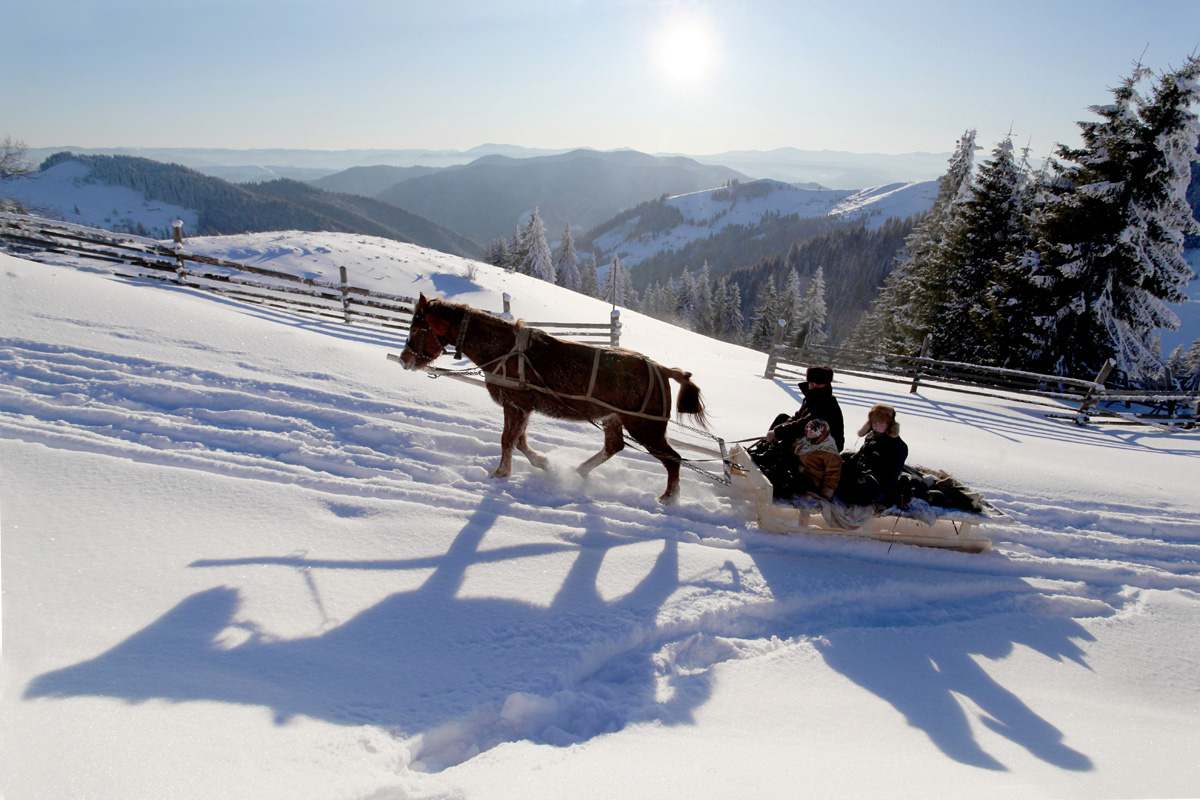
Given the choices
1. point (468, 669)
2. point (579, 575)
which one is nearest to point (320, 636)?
point (468, 669)

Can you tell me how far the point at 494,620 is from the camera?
3.46 meters

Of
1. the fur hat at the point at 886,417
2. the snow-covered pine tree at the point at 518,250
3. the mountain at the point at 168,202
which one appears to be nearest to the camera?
the fur hat at the point at 886,417

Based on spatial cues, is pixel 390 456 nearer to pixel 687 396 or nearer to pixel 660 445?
pixel 660 445

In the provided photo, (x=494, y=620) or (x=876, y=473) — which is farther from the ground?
(x=876, y=473)

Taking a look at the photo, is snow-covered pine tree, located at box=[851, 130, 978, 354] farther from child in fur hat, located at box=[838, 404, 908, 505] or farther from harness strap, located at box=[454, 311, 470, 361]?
harness strap, located at box=[454, 311, 470, 361]

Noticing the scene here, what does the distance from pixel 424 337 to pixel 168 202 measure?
198769 millimetres

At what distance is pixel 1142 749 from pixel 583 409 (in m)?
4.61

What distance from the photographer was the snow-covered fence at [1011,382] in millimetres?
12641

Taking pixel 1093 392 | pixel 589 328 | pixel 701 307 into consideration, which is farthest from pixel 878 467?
pixel 701 307

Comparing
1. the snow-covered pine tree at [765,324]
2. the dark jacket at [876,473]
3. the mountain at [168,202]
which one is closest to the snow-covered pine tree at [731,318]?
the snow-covered pine tree at [765,324]

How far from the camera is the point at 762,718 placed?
3.00m

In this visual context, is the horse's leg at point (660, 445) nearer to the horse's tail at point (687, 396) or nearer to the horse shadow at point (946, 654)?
the horse's tail at point (687, 396)

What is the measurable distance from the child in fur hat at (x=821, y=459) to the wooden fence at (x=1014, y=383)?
995 cm

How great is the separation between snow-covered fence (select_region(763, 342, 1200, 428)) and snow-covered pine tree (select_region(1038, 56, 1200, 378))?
6.86ft
